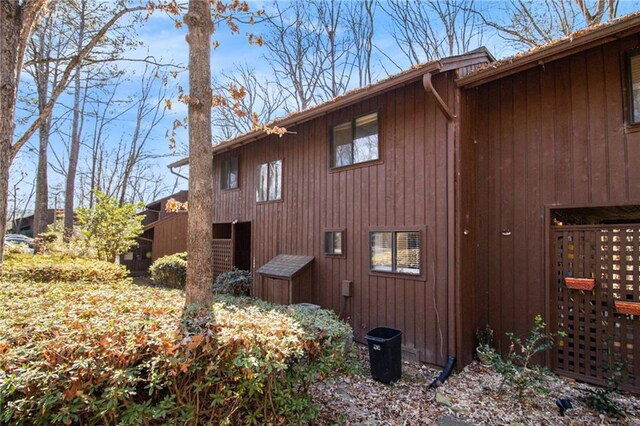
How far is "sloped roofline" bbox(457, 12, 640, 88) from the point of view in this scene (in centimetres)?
377

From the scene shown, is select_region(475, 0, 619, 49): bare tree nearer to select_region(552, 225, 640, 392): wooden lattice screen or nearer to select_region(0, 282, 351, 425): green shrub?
select_region(552, 225, 640, 392): wooden lattice screen

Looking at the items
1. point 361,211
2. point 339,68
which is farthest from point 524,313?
point 339,68

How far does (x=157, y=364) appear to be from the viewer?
217 cm

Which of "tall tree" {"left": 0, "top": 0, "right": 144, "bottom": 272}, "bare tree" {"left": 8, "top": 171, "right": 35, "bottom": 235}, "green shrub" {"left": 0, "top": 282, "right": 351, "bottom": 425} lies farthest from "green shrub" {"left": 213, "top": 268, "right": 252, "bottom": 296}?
"bare tree" {"left": 8, "top": 171, "right": 35, "bottom": 235}

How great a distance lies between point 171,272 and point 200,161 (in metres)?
7.75

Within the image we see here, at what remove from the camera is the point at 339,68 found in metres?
15.3

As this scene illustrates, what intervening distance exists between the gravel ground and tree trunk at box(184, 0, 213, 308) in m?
1.60

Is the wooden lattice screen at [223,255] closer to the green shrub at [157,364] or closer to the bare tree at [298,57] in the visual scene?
the green shrub at [157,364]

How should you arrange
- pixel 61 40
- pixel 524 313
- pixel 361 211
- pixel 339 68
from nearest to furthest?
pixel 524 313
pixel 361 211
pixel 61 40
pixel 339 68

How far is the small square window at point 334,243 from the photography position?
6.33 m

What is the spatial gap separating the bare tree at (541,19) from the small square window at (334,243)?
9248mm

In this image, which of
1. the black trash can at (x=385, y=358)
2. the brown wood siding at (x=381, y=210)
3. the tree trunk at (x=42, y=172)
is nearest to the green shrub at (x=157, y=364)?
the black trash can at (x=385, y=358)

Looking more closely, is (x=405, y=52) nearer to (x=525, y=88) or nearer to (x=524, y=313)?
(x=525, y=88)

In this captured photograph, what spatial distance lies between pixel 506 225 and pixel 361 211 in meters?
2.19
